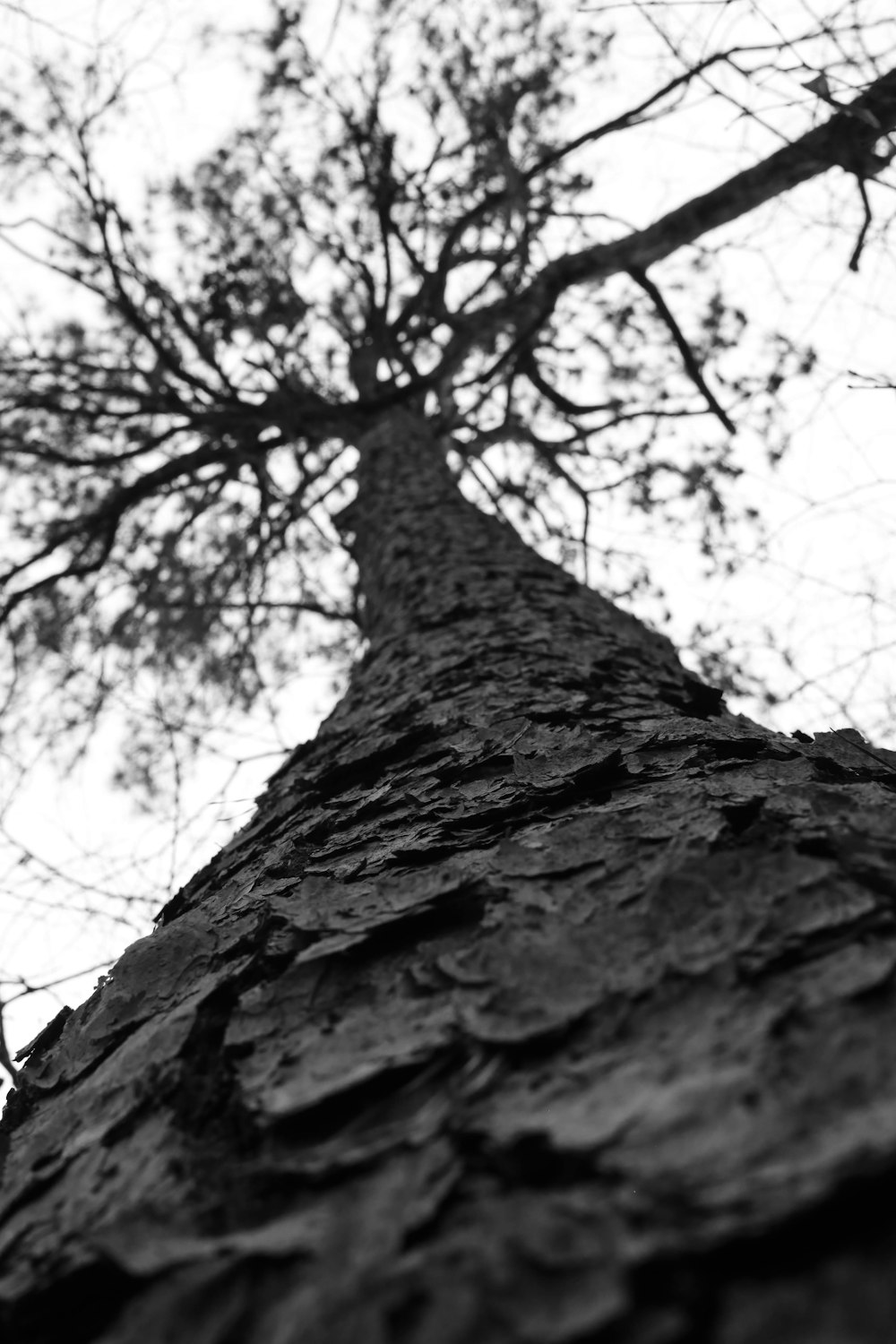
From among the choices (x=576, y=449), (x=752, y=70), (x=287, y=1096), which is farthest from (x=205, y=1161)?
(x=576, y=449)

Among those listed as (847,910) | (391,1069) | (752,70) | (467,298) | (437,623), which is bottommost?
(391,1069)

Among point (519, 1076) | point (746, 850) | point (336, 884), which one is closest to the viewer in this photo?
point (519, 1076)

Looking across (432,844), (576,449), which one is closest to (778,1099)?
(432,844)

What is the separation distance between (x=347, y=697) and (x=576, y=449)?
3.74 metres

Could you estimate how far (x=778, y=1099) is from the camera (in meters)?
0.48

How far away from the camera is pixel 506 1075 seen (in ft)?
1.97

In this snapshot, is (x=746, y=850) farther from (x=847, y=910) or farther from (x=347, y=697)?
(x=347, y=697)

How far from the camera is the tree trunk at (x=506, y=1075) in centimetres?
41

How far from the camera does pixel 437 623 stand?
2074mm

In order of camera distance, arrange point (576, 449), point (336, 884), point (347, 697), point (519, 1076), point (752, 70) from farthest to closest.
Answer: point (576, 449), point (752, 70), point (347, 697), point (336, 884), point (519, 1076)

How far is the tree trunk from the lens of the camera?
41 centimetres

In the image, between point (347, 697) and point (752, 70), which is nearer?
point (347, 697)

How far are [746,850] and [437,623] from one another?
133 cm

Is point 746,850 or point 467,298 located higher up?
point 467,298
